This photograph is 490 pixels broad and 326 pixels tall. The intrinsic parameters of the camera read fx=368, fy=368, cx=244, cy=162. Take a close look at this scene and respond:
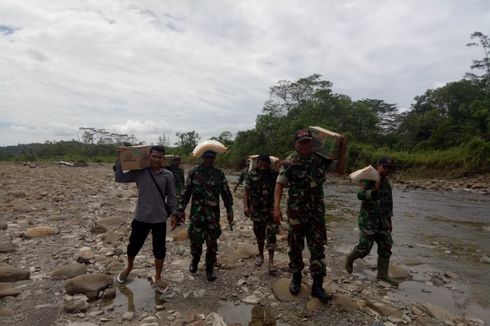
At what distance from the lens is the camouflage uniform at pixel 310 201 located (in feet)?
15.4

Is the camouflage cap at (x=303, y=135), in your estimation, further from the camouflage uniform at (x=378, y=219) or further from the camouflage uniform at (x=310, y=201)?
the camouflage uniform at (x=378, y=219)

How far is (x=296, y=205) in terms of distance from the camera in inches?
186

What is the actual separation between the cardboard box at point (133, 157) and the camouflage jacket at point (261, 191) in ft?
5.97

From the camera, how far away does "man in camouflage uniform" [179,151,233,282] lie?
554 centimetres

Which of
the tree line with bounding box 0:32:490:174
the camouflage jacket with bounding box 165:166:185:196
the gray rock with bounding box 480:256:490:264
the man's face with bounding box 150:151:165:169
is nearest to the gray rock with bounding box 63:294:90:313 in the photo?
the man's face with bounding box 150:151:165:169

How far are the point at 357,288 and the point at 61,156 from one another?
82800mm

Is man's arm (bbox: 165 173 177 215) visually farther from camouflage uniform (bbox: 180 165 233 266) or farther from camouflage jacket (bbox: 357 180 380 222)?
camouflage jacket (bbox: 357 180 380 222)

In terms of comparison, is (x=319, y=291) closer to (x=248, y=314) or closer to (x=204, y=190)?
(x=248, y=314)

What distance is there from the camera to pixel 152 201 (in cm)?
511

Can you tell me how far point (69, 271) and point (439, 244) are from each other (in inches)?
323

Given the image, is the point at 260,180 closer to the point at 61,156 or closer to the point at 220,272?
→ the point at 220,272

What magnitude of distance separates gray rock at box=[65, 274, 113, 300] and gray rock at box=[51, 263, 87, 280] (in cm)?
45

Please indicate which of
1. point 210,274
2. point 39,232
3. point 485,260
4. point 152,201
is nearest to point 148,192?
point 152,201

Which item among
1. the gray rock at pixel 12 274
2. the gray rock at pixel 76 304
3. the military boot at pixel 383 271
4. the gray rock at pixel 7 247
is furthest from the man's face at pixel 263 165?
the gray rock at pixel 7 247
